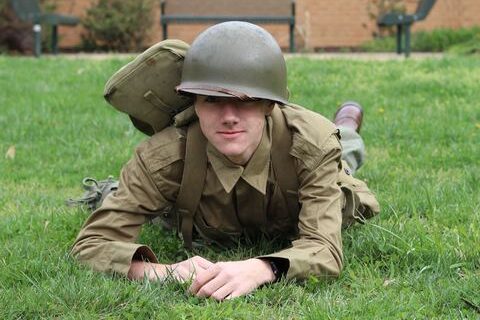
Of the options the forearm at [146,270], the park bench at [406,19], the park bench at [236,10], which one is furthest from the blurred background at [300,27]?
the forearm at [146,270]

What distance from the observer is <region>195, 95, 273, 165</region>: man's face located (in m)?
3.53

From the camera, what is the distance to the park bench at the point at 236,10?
1409 centimetres

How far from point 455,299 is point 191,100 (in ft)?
4.63

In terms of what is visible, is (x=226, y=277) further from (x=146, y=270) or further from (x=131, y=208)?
(x=131, y=208)

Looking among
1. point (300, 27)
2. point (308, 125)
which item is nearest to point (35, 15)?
point (300, 27)

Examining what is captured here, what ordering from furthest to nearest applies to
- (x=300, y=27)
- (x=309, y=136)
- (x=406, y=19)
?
(x=300, y=27) → (x=406, y=19) → (x=309, y=136)

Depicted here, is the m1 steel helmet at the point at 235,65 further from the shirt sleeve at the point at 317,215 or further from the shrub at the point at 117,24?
the shrub at the point at 117,24

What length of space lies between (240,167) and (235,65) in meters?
0.49

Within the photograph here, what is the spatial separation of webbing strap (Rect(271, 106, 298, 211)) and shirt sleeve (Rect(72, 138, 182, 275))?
42 centimetres

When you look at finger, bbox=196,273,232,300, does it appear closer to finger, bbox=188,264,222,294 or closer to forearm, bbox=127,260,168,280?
finger, bbox=188,264,222,294

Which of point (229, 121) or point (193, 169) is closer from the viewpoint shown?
point (229, 121)

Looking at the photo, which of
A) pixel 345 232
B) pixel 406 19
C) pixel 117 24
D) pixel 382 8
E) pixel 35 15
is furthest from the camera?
pixel 382 8

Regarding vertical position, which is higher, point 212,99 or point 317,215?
point 212,99

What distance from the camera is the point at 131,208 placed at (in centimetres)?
371
